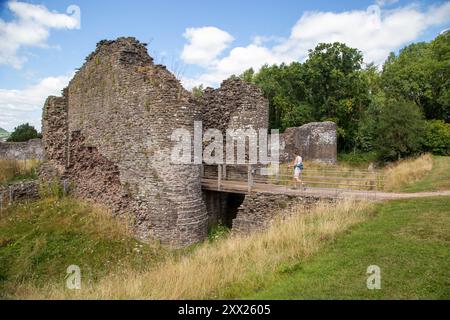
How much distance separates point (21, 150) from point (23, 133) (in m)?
18.5

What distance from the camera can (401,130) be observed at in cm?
2458

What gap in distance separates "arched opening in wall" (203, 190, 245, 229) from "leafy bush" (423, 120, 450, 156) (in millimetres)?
18767

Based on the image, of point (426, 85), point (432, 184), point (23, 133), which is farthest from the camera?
point (23, 133)

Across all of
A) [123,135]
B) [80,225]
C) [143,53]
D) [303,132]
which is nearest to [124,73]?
[143,53]

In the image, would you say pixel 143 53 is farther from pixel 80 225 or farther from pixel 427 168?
pixel 427 168

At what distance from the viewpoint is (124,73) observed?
42.0 feet

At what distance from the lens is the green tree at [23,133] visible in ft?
156

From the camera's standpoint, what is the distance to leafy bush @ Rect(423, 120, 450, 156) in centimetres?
2578

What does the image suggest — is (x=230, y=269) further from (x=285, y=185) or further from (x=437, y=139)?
(x=437, y=139)

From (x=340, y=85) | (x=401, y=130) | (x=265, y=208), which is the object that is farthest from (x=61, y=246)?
(x=340, y=85)

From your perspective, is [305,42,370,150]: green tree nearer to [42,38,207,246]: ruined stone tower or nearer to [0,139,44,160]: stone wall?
[42,38,207,246]: ruined stone tower

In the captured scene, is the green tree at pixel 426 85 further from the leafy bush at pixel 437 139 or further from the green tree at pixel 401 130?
the green tree at pixel 401 130

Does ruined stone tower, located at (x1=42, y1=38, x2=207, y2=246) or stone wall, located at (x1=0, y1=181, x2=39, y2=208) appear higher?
ruined stone tower, located at (x1=42, y1=38, x2=207, y2=246)

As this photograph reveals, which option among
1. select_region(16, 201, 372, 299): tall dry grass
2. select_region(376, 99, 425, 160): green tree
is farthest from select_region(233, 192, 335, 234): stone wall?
select_region(376, 99, 425, 160): green tree
